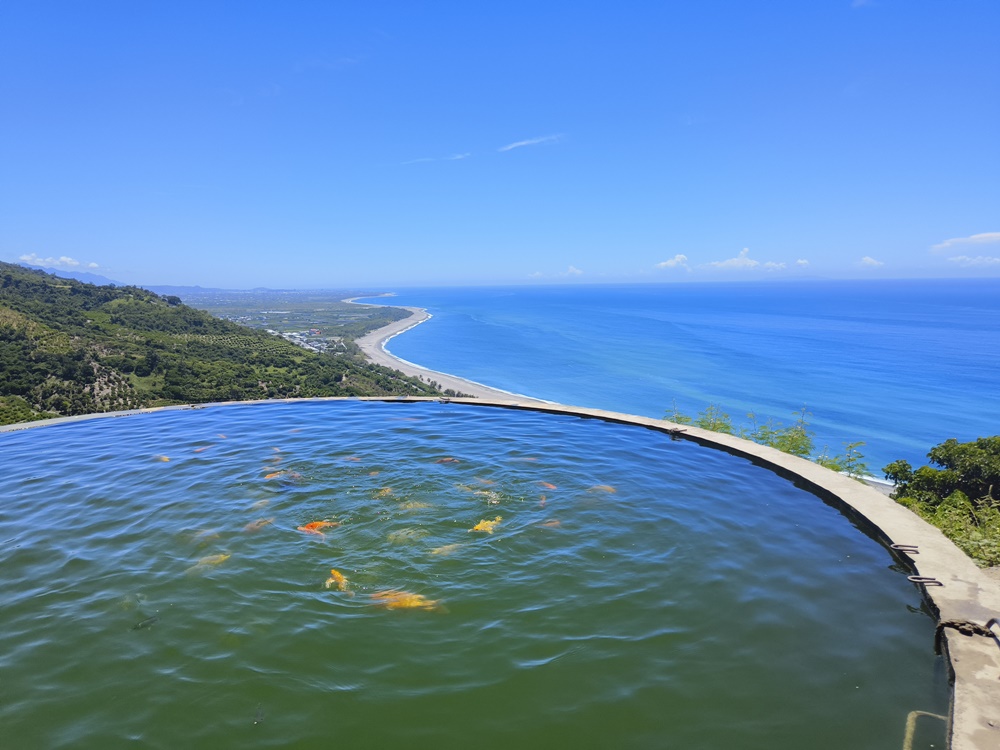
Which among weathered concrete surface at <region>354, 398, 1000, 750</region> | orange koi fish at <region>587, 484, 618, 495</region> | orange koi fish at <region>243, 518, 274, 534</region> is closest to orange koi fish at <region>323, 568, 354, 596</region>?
orange koi fish at <region>243, 518, 274, 534</region>

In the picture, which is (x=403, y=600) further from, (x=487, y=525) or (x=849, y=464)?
(x=849, y=464)

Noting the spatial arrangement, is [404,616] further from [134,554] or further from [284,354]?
[284,354]

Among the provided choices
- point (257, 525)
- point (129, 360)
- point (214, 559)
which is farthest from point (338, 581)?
point (129, 360)

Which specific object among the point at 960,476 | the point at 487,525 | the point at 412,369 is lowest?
the point at 412,369

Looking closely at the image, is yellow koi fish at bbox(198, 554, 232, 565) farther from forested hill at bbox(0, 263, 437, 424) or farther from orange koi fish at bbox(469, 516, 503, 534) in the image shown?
forested hill at bbox(0, 263, 437, 424)

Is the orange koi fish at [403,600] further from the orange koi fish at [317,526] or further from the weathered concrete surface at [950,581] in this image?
the weathered concrete surface at [950,581]

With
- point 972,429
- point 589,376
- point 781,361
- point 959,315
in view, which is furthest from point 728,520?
point 959,315
